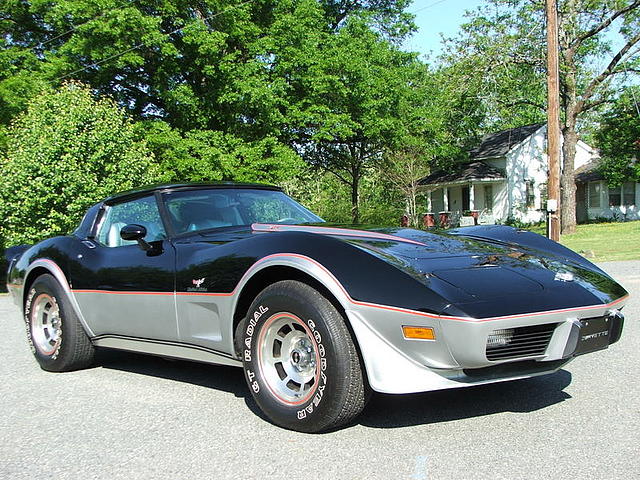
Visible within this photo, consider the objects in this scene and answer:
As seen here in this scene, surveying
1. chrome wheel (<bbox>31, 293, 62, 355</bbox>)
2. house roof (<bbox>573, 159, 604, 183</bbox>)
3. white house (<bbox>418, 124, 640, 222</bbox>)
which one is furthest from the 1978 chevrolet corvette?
house roof (<bbox>573, 159, 604, 183</bbox>)

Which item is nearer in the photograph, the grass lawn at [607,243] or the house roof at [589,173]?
the grass lawn at [607,243]

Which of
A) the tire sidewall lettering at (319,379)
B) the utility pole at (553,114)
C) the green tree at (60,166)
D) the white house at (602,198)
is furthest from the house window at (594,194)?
the tire sidewall lettering at (319,379)

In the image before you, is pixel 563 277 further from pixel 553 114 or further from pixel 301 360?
pixel 553 114

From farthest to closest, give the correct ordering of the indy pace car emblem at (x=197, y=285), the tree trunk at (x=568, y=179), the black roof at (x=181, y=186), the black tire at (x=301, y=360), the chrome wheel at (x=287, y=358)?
the tree trunk at (x=568, y=179)
the black roof at (x=181, y=186)
the indy pace car emblem at (x=197, y=285)
the chrome wheel at (x=287, y=358)
the black tire at (x=301, y=360)

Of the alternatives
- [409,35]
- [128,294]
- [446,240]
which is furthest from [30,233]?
[409,35]

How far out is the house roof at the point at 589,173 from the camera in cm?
3771

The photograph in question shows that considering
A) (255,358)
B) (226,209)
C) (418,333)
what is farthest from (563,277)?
(226,209)

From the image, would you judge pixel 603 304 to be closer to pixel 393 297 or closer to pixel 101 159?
pixel 393 297

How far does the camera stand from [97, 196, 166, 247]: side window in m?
4.36

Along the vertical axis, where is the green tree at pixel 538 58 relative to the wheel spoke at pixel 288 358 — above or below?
above

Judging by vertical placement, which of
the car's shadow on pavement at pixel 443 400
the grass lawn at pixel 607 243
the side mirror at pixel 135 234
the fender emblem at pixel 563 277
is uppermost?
the side mirror at pixel 135 234

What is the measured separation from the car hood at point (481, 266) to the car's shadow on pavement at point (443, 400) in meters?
0.74

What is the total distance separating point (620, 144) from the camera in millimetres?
34750

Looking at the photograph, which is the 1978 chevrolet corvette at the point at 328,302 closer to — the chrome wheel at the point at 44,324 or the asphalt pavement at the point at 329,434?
the asphalt pavement at the point at 329,434
